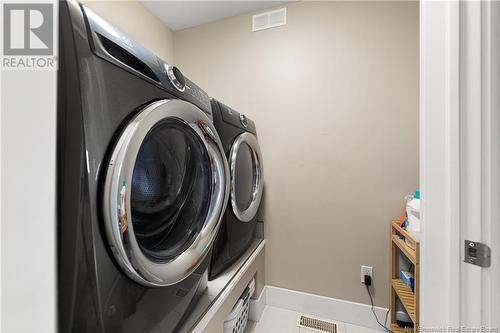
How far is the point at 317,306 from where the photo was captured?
5.13ft

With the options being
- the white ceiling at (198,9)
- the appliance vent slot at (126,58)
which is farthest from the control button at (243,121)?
the white ceiling at (198,9)

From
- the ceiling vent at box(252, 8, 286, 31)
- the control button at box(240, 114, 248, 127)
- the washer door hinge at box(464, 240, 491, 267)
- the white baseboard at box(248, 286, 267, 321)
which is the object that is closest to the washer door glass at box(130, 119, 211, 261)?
the control button at box(240, 114, 248, 127)

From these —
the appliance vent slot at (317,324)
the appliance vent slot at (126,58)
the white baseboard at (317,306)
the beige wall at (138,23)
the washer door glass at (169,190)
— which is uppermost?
the beige wall at (138,23)

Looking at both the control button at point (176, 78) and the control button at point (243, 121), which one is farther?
the control button at point (243, 121)

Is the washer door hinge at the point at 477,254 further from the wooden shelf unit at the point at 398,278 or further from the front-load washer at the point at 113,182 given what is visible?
the front-load washer at the point at 113,182

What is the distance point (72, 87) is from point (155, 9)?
5.81ft

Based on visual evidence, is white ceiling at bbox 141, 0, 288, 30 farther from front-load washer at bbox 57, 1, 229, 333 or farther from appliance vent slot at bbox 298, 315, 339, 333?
appliance vent slot at bbox 298, 315, 339, 333

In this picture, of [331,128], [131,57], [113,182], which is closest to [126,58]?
[131,57]

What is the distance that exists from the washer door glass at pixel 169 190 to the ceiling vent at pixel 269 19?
1.43m

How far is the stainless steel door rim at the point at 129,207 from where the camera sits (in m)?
0.47

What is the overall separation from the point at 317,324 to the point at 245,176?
117 cm

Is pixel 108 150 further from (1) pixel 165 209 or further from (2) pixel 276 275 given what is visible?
(2) pixel 276 275

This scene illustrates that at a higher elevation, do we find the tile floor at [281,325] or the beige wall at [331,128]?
the beige wall at [331,128]

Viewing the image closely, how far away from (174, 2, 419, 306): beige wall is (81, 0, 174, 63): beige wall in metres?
0.59
